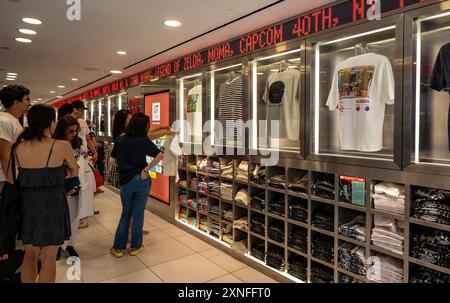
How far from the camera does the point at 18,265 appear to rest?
2.70 metres

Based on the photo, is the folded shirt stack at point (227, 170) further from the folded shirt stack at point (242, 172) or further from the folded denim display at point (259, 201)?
the folded denim display at point (259, 201)

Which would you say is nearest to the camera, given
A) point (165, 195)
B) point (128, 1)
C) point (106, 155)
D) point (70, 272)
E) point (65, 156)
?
point (65, 156)

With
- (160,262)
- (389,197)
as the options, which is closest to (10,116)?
(160,262)

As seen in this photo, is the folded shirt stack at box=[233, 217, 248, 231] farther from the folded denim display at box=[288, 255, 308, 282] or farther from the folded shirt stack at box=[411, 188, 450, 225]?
the folded shirt stack at box=[411, 188, 450, 225]

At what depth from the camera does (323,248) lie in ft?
9.46

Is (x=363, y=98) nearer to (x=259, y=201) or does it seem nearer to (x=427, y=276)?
(x=427, y=276)

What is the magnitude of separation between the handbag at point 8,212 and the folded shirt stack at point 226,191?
7.65 ft

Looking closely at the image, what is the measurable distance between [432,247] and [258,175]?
1793mm

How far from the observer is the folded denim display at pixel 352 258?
2.59 metres

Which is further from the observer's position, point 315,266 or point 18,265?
point 315,266

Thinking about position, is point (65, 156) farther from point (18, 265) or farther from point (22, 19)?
point (22, 19)

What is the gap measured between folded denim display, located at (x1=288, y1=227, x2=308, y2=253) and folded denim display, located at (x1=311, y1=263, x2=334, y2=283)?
0.18m
